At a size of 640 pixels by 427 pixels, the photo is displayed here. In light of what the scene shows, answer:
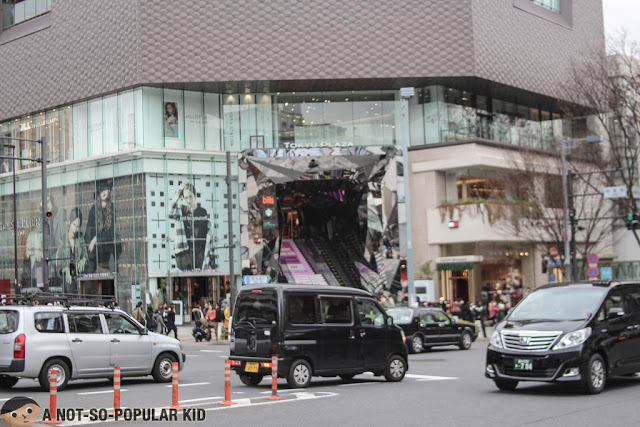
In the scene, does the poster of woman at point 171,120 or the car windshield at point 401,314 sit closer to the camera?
the car windshield at point 401,314

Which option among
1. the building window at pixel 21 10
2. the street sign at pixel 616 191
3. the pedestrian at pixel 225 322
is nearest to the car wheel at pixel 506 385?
the pedestrian at pixel 225 322

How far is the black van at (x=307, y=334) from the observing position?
15742 mm

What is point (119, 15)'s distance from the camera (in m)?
51.6

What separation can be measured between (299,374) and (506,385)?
4009 millimetres

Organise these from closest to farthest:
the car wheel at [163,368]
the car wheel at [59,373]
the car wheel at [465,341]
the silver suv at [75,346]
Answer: the silver suv at [75,346], the car wheel at [59,373], the car wheel at [163,368], the car wheel at [465,341]

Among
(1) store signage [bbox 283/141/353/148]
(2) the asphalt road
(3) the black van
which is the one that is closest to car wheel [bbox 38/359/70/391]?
(2) the asphalt road

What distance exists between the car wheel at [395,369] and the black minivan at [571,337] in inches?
123

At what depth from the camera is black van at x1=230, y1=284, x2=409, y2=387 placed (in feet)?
51.6

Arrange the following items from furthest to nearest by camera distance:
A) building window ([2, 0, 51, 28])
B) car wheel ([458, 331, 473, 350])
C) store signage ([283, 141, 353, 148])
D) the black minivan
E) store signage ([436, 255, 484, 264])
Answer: building window ([2, 0, 51, 28]) → store signage ([283, 141, 353, 148]) → store signage ([436, 255, 484, 264]) → car wheel ([458, 331, 473, 350]) → the black minivan

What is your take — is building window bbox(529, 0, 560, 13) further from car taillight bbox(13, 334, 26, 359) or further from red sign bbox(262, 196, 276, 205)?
car taillight bbox(13, 334, 26, 359)

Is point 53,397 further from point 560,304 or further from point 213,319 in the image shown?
point 213,319

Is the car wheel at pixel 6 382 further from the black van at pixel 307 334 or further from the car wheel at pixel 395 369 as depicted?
the car wheel at pixel 395 369

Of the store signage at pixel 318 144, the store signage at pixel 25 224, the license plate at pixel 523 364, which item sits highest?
the store signage at pixel 318 144

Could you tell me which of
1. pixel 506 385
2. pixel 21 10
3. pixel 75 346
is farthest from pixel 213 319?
pixel 21 10
